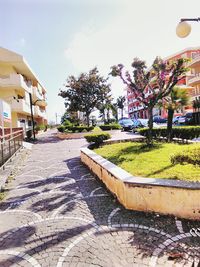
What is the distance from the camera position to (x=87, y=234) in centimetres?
362

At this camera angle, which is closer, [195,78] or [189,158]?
[189,158]

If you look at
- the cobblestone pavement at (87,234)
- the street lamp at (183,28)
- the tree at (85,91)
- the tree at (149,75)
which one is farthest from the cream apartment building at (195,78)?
the cobblestone pavement at (87,234)

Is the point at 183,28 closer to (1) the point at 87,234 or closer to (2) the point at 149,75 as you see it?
(1) the point at 87,234

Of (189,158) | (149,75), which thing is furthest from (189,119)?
(189,158)

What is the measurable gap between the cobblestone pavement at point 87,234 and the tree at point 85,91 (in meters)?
21.9

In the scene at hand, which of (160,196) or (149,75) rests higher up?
(149,75)

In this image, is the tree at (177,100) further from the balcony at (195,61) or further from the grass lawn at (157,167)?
the balcony at (195,61)

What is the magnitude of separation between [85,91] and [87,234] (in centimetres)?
2383

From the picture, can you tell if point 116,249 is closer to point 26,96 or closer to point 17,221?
point 17,221

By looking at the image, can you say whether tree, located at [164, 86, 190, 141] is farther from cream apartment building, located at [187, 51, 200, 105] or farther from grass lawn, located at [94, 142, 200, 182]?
cream apartment building, located at [187, 51, 200, 105]

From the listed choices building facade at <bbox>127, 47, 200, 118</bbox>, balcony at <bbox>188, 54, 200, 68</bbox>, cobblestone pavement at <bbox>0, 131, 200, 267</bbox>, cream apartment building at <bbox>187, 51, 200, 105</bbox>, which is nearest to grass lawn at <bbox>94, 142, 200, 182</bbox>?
cobblestone pavement at <bbox>0, 131, 200, 267</bbox>

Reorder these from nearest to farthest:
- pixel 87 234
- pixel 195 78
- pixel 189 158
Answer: pixel 87 234 → pixel 189 158 → pixel 195 78

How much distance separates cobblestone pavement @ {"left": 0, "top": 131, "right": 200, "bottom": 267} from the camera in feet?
9.82

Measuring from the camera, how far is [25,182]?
699cm
